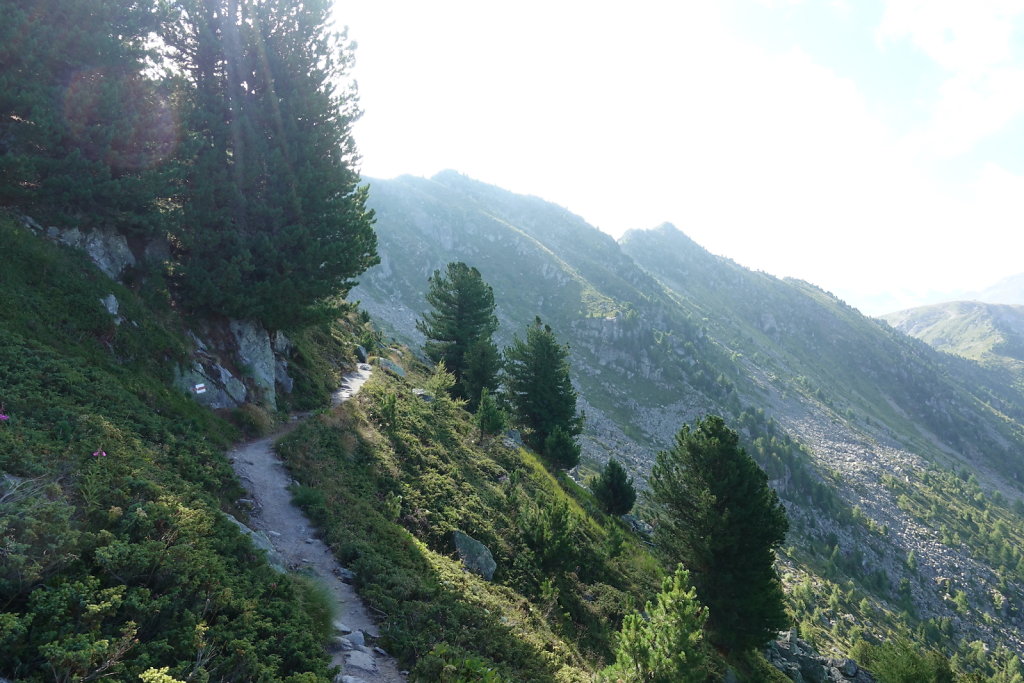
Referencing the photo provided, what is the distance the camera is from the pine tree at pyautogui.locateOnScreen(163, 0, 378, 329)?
18.5 metres

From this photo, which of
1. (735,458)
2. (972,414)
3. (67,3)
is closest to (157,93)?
(67,3)

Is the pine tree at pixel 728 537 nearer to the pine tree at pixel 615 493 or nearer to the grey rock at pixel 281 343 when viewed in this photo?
the pine tree at pixel 615 493

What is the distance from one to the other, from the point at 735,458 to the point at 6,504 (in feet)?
67.3

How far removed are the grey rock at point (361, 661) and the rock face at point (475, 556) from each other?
5.98 m

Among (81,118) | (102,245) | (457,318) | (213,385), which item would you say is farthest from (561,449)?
(81,118)

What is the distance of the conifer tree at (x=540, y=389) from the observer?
34.5 metres

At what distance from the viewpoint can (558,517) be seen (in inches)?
653

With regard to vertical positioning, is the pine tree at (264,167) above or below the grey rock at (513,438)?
above

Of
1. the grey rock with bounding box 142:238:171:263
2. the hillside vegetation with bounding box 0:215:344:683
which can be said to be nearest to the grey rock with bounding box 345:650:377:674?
the hillside vegetation with bounding box 0:215:344:683

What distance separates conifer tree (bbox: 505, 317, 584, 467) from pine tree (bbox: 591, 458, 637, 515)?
14.2 feet

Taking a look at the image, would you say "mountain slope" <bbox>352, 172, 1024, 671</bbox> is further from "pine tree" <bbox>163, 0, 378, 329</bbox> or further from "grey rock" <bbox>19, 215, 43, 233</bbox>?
"grey rock" <bbox>19, 215, 43, 233</bbox>

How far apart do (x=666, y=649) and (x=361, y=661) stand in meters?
6.06

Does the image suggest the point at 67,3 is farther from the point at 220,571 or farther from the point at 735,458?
the point at 735,458

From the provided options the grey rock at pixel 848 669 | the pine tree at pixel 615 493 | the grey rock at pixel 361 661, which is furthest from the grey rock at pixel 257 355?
the grey rock at pixel 848 669
